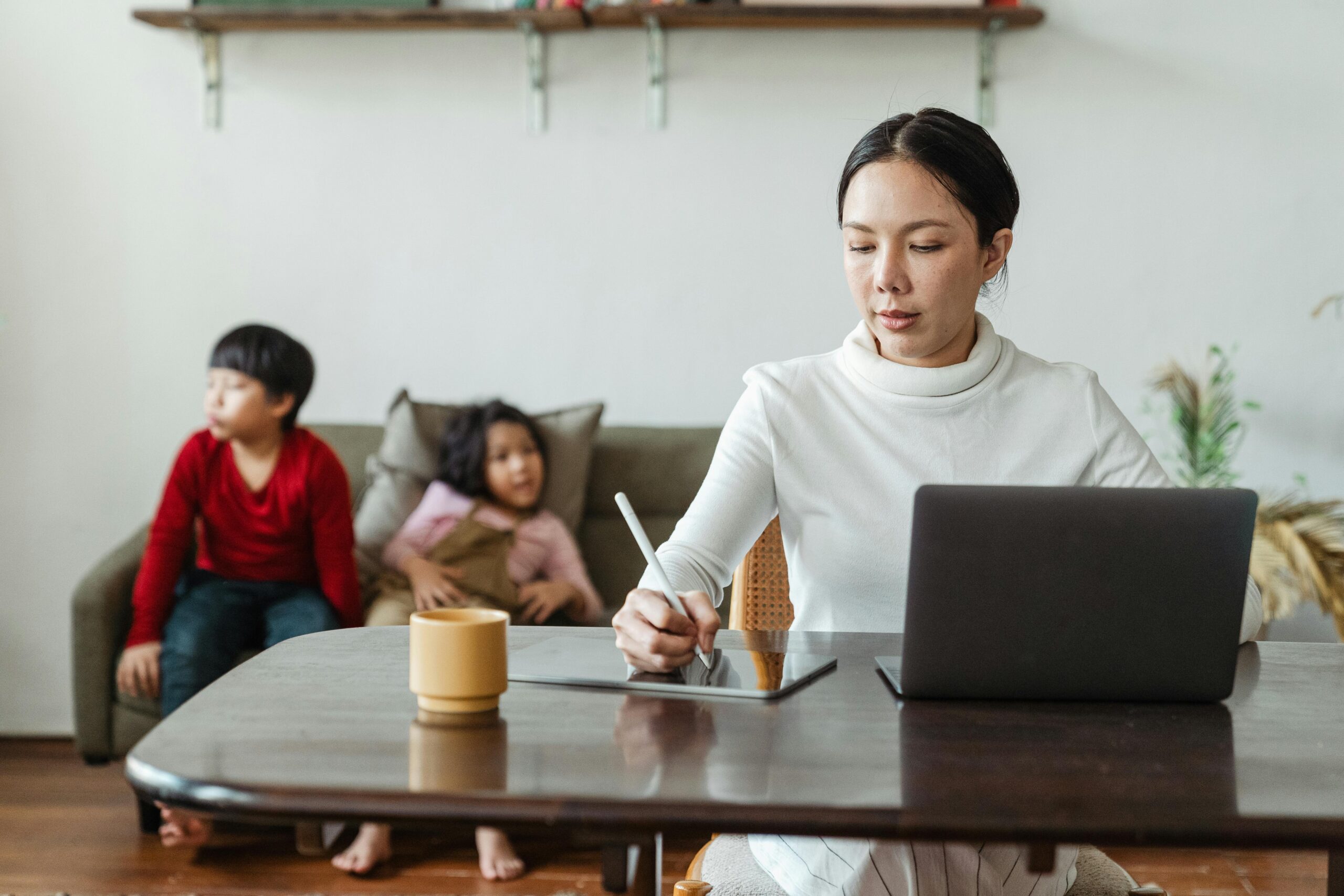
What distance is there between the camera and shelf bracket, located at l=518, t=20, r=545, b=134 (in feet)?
9.40

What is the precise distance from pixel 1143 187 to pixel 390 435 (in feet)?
6.42

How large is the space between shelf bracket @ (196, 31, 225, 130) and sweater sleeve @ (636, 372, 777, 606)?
2.13m

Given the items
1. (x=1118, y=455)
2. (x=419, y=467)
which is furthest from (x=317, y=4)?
(x=1118, y=455)

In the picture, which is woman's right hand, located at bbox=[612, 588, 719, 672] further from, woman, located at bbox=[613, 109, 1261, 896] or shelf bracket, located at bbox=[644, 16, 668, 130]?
shelf bracket, located at bbox=[644, 16, 668, 130]

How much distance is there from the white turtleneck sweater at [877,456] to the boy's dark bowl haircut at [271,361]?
1384 mm

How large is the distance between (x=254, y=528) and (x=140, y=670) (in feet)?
1.15

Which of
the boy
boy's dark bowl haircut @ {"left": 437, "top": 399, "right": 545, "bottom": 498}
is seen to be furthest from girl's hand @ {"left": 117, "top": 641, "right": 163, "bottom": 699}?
boy's dark bowl haircut @ {"left": 437, "top": 399, "right": 545, "bottom": 498}

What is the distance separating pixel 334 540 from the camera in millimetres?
2342

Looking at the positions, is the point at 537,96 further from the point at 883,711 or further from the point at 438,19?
the point at 883,711

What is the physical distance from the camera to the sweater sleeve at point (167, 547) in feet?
7.58

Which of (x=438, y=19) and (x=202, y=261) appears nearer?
(x=438, y=19)

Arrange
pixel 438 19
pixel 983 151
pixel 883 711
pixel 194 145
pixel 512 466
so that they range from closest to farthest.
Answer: pixel 883 711 → pixel 983 151 → pixel 512 466 → pixel 438 19 → pixel 194 145

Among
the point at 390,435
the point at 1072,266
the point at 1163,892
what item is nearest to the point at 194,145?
the point at 390,435

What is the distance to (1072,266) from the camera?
9.47ft
